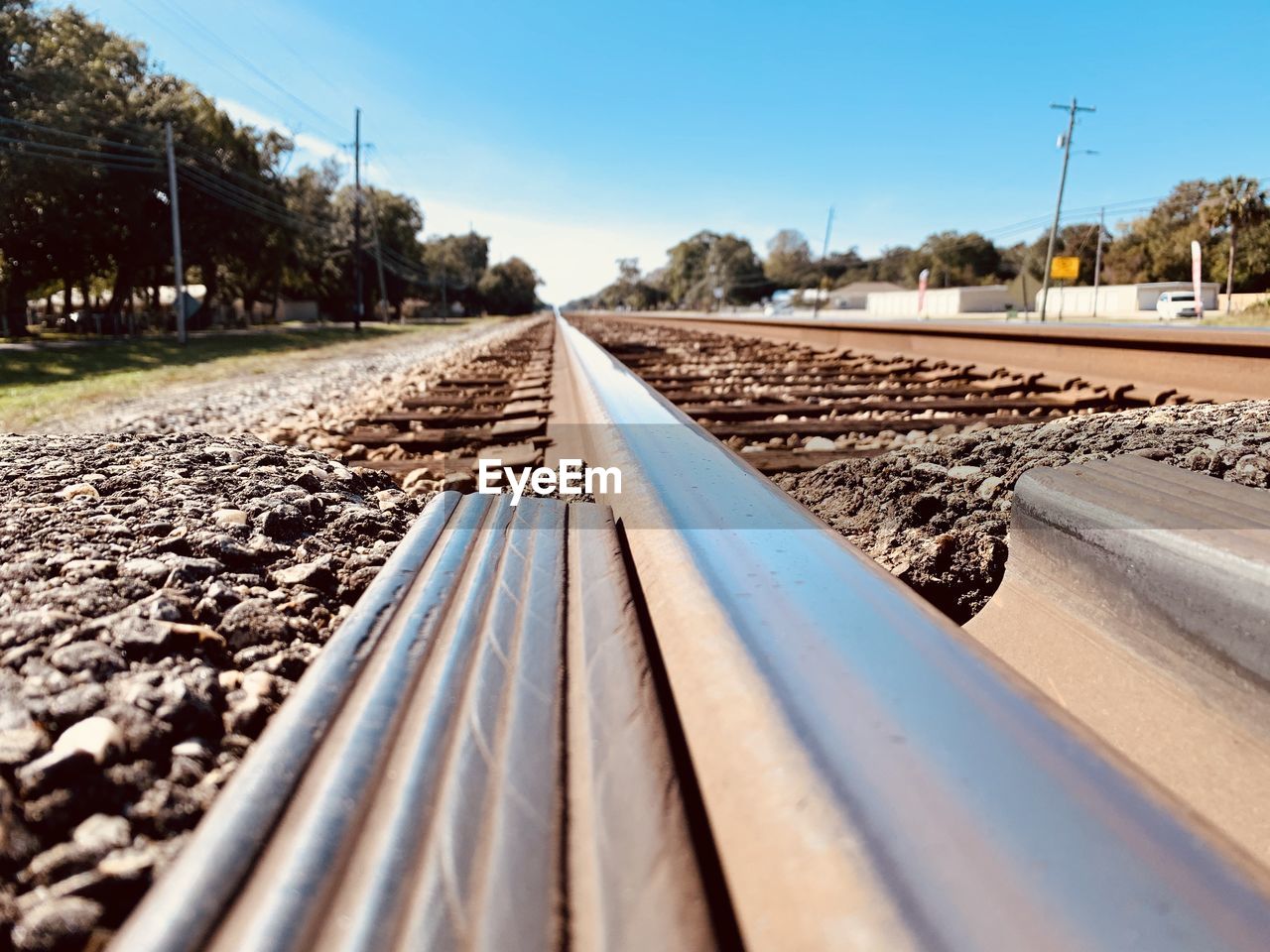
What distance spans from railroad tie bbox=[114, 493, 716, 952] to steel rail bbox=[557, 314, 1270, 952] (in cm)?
6

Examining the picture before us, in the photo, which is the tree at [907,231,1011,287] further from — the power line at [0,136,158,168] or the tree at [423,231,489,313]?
the power line at [0,136,158,168]

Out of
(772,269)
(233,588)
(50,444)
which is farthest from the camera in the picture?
(772,269)

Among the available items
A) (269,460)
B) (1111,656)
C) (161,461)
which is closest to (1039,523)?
(1111,656)

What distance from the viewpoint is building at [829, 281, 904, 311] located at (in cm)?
10306

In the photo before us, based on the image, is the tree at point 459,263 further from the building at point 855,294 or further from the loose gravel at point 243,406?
the loose gravel at point 243,406

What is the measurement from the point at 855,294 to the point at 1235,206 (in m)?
55.8

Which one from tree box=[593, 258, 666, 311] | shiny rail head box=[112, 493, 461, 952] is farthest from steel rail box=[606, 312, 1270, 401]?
tree box=[593, 258, 666, 311]

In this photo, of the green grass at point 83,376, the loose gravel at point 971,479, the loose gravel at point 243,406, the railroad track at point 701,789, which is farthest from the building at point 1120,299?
the railroad track at point 701,789

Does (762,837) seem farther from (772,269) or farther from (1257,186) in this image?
(772,269)

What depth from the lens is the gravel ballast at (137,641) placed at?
0.74 metres

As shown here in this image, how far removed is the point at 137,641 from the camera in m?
1.10

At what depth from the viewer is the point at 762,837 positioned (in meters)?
0.60

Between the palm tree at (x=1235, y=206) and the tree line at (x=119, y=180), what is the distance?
198ft

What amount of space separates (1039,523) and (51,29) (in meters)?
35.8
